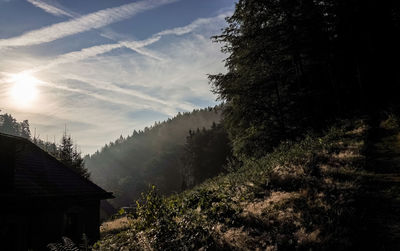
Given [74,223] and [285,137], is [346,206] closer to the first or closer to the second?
[285,137]

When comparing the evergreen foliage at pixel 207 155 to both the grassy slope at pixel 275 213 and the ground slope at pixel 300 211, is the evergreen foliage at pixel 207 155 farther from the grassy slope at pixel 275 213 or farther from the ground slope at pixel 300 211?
the ground slope at pixel 300 211

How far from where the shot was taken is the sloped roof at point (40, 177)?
10344 mm

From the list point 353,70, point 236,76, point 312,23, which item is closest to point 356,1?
point 353,70

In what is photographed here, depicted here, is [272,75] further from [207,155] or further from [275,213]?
[207,155]

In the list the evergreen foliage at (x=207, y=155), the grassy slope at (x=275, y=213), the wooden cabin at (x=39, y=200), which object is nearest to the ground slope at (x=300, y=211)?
the grassy slope at (x=275, y=213)

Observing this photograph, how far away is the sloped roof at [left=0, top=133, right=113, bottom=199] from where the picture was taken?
33.9 ft

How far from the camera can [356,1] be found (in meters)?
17.5

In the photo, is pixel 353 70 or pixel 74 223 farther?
pixel 353 70

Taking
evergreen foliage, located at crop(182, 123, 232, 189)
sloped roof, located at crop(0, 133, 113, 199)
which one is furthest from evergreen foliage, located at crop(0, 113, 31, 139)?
sloped roof, located at crop(0, 133, 113, 199)

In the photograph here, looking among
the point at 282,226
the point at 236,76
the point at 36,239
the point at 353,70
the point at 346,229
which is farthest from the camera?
the point at 353,70

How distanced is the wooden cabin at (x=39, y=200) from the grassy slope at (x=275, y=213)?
5356mm

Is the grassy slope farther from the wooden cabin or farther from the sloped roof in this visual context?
the sloped roof

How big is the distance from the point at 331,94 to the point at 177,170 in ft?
322

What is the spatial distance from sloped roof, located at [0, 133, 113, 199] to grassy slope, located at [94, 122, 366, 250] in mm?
5657
